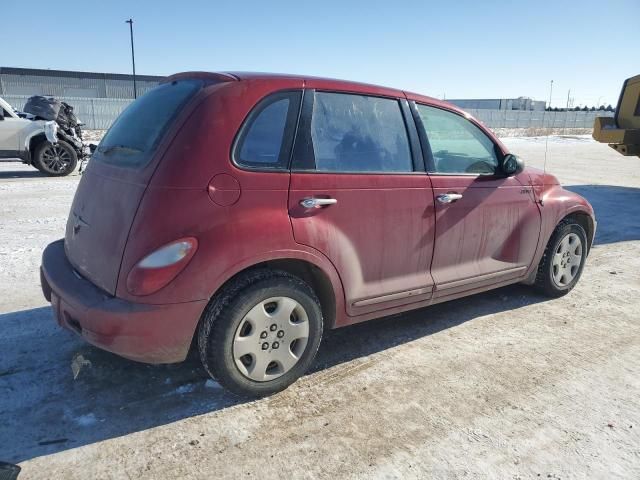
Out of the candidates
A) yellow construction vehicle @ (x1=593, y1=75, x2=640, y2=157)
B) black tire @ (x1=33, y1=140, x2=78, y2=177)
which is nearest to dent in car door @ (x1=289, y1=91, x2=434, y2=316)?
yellow construction vehicle @ (x1=593, y1=75, x2=640, y2=157)

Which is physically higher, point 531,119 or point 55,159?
point 531,119

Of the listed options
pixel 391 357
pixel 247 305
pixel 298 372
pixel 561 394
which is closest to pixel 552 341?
pixel 561 394

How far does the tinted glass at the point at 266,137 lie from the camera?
2.75 metres

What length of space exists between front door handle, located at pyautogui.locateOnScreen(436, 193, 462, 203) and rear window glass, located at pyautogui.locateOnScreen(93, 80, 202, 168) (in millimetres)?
1746

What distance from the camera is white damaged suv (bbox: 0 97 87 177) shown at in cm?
1134

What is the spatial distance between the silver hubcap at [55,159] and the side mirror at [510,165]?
1095cm

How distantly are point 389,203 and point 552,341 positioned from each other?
1.73 meters

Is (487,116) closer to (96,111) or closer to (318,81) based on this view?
(96,111)

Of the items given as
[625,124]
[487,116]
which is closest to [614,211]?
[625,124]

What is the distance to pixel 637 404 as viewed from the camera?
2.93m

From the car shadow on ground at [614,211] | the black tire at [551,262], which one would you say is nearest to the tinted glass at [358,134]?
the black tire at [551,262]

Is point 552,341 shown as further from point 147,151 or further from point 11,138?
point 11,138

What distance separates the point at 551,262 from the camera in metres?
4.48

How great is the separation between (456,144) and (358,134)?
1.01m
